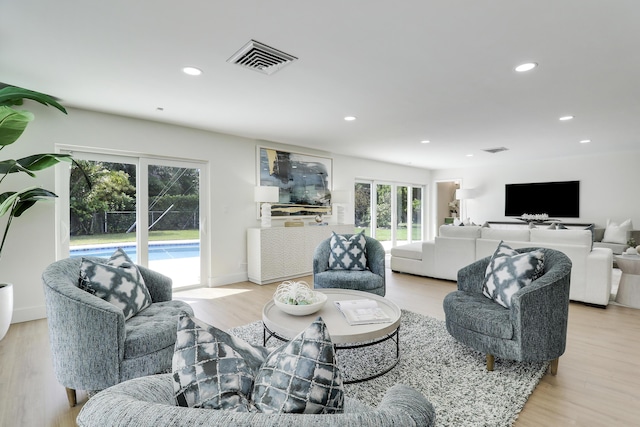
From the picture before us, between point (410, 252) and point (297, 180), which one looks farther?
point (297, 180)

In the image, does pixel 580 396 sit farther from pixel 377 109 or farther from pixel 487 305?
pixel 377 109

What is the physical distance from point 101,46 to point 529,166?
26.9ft

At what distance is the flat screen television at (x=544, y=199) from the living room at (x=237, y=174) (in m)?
0.13

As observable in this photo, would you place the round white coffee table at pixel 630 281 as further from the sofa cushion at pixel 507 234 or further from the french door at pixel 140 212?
the french door at pixel 140 212

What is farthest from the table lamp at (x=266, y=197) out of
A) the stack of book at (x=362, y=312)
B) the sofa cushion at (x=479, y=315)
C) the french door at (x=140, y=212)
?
the sofa cushion at (x=479, y=315)

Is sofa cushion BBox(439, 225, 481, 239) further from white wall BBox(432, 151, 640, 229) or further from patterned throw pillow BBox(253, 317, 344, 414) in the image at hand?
patterned throw pillow BBox(253, 317, 344, 414)

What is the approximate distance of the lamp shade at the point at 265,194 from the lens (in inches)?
190

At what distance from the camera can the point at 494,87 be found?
295 centimetres

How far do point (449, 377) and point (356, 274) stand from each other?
140 cm

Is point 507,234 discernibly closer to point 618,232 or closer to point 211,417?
point 618,232

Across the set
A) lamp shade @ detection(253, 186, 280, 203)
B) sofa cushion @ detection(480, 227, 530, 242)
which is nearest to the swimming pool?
lamp shade @ detection(253, 186, 280, 203)

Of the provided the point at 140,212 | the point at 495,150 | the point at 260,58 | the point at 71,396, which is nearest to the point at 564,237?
the point at 495,150

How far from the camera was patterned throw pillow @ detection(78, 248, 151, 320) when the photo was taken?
200cm

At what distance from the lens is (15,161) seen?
104 inches
